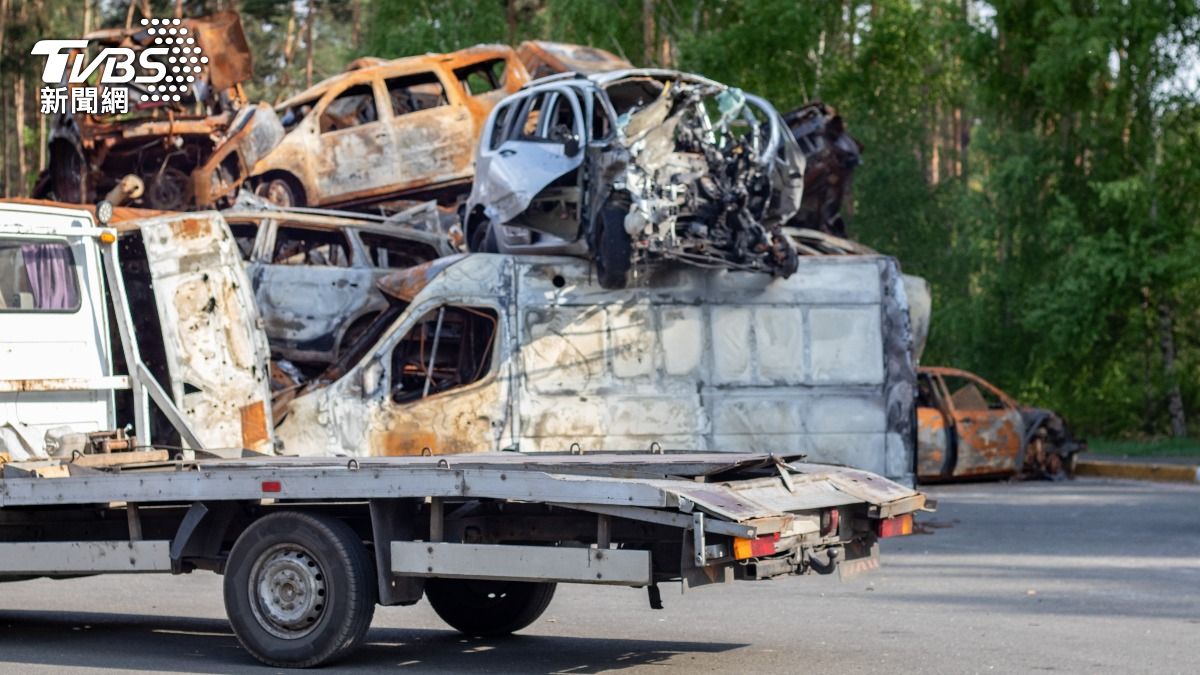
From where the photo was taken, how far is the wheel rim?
802 centimetres

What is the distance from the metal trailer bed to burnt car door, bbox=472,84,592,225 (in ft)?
22.8

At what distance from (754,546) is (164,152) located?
619 inches

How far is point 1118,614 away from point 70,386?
5.96 metres

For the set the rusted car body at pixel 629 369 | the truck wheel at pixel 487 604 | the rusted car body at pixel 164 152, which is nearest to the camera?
the truck wheel at pixel 487 604

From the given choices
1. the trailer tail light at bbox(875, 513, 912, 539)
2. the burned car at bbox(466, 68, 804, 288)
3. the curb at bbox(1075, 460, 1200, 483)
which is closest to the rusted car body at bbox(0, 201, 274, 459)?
the burned car at bbox(466, 68, 804, 288)

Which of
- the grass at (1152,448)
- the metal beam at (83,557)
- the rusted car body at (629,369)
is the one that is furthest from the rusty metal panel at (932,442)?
the metal beam at (83,557)

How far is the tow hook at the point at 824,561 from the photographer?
7.78 metres

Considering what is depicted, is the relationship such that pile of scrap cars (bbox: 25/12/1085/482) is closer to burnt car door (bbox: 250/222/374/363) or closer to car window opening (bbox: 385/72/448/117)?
burnt car door (bbox: 250/222/374/363)

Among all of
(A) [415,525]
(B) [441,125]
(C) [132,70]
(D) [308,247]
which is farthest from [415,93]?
(A) [415,525]

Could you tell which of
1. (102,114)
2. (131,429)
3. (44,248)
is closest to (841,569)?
(131,429)

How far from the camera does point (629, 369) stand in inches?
Answer: 532

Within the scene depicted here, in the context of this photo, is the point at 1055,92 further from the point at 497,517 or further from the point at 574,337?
the point at 497,517

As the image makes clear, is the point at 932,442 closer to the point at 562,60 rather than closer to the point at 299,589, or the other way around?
the point at 562,60

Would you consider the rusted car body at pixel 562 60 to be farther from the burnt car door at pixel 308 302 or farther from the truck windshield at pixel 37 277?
the truck windshield at pixel 37 277
